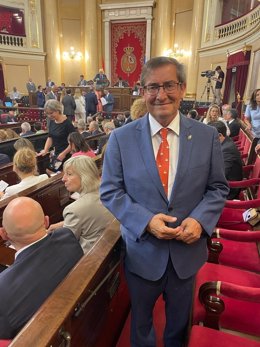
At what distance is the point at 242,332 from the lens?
4.06ft

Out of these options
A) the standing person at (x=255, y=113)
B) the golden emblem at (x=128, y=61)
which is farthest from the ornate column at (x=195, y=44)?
the standing person at (x=255, y=113)

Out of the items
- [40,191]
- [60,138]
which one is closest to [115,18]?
[60,138]

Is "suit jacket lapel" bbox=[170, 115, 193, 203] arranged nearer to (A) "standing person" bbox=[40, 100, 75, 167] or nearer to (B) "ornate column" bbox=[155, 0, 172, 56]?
(A) "standing person" bbox=[40, 100, 75, 167]

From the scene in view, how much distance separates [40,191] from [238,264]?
163 cm

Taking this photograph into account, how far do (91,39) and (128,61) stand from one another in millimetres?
1998

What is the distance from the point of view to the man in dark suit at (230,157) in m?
2.72

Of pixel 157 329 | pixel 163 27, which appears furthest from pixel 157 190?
pixel 163 27

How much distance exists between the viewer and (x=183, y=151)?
109cm

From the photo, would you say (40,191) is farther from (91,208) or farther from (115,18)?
(115,18)

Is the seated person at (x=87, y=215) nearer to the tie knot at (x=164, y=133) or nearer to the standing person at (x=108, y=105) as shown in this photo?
the tie knot at (x=164, y=133)

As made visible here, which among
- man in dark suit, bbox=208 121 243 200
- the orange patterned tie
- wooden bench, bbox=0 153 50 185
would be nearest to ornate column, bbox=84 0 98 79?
wooden bench, bbox=0 153 50 185

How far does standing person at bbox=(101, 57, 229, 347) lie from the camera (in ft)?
3.45

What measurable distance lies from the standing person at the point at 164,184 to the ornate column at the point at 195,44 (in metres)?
11.3

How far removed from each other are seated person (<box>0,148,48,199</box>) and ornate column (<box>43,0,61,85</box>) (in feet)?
38.5
